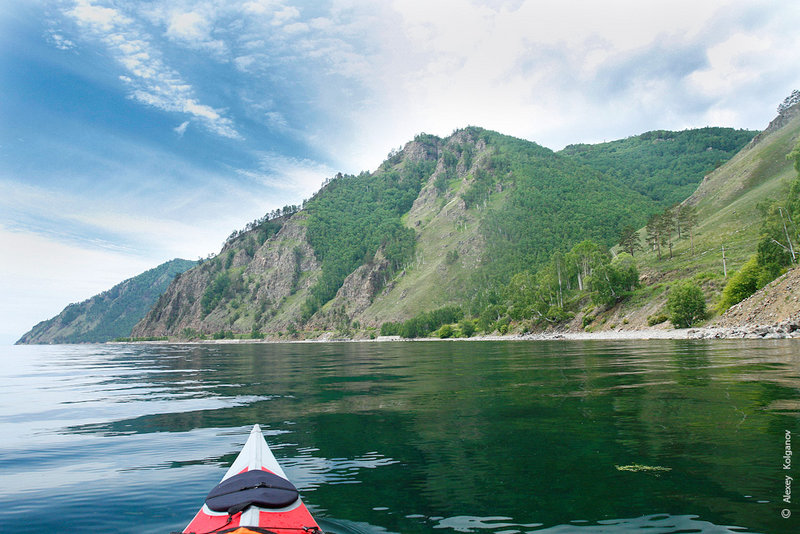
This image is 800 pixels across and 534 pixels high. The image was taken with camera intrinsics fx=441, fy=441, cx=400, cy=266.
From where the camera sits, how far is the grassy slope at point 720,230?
→ 98.8 m

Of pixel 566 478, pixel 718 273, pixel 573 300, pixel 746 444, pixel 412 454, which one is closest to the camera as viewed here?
pixel 566 478

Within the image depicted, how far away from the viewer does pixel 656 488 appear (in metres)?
9.70

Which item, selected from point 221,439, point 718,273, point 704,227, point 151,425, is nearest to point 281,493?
point 221,439

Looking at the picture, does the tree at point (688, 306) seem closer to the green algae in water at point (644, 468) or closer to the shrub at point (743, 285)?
the shrub at point (743, 285)

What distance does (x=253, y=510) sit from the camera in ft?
23.9

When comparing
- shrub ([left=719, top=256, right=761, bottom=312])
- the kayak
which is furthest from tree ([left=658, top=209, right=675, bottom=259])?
the kayak

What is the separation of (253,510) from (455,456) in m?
7.30

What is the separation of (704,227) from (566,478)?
174699 millimetres

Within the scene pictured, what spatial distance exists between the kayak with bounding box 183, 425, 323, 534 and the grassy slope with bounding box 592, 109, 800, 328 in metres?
94.9

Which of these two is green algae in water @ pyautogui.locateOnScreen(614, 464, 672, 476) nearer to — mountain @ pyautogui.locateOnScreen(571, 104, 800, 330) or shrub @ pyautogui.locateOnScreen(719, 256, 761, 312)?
mountain @ pyautogui.locateOnScreen(571, 104, 800, 330)

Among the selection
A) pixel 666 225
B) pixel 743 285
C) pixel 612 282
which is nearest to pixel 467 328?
pixel 612 282

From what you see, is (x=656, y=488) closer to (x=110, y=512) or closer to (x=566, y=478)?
(x=566, y=478)

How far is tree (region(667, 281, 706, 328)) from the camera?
78312mm

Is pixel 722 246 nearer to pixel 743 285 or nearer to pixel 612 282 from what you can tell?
pixel 612 282
